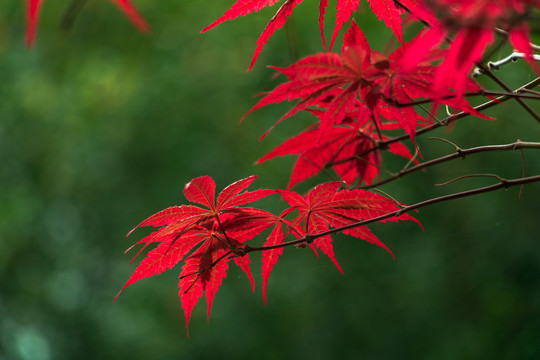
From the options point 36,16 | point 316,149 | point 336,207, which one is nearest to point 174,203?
point 316,149

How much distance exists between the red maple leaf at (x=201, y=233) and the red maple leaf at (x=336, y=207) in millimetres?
46

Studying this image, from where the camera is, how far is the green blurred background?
2.75 metres

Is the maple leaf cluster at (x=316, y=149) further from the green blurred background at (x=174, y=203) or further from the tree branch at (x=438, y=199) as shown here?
the green blurred background at (x=174, y=203)

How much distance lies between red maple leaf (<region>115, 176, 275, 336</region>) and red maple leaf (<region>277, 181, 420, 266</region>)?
1.8 inches

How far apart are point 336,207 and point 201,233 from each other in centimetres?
13

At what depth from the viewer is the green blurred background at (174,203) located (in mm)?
2754

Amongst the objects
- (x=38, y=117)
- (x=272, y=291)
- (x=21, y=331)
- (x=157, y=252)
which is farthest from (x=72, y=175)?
(x=157, y=252)

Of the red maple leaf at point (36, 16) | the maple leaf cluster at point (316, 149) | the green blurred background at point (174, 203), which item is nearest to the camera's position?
the red maple leaf at point (36, 16)

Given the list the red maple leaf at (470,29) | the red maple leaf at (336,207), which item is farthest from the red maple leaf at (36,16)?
A: the red maple leaf at (336,207)

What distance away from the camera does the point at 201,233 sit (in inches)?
20.1

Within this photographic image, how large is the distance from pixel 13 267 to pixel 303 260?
1.71 meters

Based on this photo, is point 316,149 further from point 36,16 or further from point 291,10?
point 36,16

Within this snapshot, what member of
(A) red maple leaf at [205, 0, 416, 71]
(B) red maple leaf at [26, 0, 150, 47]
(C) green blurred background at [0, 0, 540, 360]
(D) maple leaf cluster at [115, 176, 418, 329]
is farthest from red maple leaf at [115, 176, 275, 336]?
(C) green blurred background at [0, 0, 540, 360]

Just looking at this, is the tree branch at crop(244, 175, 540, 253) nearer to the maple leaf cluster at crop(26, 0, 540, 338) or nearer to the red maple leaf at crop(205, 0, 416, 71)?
the maple leaf cluster at crop(26, 0, 540, 338)
